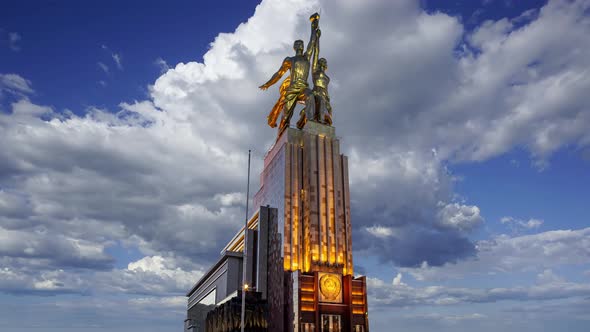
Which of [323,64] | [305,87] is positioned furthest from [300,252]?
[323,64]

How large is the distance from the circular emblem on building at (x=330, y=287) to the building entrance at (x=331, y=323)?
2.70m

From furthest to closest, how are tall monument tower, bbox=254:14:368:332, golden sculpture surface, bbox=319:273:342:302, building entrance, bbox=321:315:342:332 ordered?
1. golden sculpture surface, bbox=319:273:342:302
2. tall monument tower, bbox=254:14:368:332
3. building entrance, bbox=321:315:342:332

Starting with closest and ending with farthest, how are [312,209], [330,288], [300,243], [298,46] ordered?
[330,288] < [300,243] < [312,209] < [298,46]

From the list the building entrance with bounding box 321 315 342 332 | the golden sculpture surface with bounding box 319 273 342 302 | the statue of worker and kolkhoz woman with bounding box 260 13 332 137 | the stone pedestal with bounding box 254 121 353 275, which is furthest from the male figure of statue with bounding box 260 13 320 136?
the building entrance with bounding box 321 315 342 332

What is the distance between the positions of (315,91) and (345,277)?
3584 centimetres

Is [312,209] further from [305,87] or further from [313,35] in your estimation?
[313,35]

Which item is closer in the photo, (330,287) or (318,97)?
(330,287)

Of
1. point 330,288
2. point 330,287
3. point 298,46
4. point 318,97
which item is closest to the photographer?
point 330,288

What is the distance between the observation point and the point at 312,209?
83312mm

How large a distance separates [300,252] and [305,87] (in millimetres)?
33598

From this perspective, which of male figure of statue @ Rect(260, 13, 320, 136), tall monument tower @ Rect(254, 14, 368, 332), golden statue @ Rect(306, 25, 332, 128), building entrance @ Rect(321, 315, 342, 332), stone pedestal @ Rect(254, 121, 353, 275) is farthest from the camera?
male figure of statue @ Rect(260, 13, 320, 136)

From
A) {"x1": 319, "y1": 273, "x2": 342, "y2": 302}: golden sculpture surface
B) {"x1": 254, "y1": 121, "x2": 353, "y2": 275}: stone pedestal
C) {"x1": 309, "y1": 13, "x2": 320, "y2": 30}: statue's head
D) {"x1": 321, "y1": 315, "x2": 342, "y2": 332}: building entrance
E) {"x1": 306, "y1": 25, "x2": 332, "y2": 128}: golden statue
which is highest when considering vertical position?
{"x1": 309, "y1": 13, "x2": 320, "y2": 30}: statue's head

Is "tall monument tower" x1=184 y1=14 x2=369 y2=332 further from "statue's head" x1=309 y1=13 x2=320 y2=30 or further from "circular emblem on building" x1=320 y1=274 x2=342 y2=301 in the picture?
"statue's head" x1=309 y1=13 x2=320 y2=30

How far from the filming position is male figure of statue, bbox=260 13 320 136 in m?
97.2
